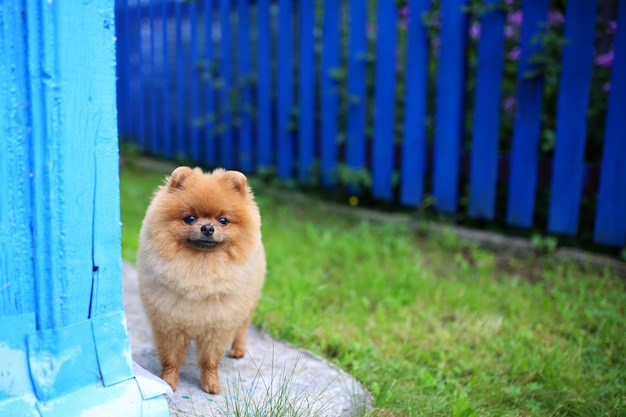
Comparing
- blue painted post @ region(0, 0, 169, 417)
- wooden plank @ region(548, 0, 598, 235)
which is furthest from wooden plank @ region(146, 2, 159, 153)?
blue painted post @ region(0, 0, 169, 417)

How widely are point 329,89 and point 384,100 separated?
585 mm

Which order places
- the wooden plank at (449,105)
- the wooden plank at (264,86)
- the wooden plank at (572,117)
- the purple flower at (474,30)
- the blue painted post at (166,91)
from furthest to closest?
the blue painted post at (166,91)
the wooden plank at (264,86)
the purple flower at (474,30)
the wooden plank at (449,105)
the wooden plank at (572,117)

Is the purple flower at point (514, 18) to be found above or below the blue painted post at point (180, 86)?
above

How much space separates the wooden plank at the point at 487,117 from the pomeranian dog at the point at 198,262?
260cm

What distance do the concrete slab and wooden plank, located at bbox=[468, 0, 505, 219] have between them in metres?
2.25

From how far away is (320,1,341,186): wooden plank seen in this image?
493 cm

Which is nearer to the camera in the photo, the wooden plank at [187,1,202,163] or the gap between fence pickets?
the gap between fence pickets

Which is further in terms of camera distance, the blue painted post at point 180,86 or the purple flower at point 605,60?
the blue painted post at point 180,86

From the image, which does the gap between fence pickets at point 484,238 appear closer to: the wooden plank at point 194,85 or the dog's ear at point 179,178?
the wooden plank at point 194,85

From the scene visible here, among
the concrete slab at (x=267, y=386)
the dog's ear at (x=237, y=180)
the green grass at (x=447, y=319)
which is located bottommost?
the green grass at (x=447, y=319)

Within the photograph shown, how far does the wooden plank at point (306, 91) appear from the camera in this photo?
16.8ft

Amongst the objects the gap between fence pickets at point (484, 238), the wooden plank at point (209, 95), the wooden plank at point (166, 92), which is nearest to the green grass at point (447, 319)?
the gap between fence pickets at point (484, 238)

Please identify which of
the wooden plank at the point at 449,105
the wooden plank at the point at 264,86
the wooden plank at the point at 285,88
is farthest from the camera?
the wooden plank at the point at 264,86

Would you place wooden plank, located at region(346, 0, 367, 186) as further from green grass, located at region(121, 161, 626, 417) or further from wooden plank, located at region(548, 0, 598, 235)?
wooden plank, located at region(548, 0, 598, 235)
